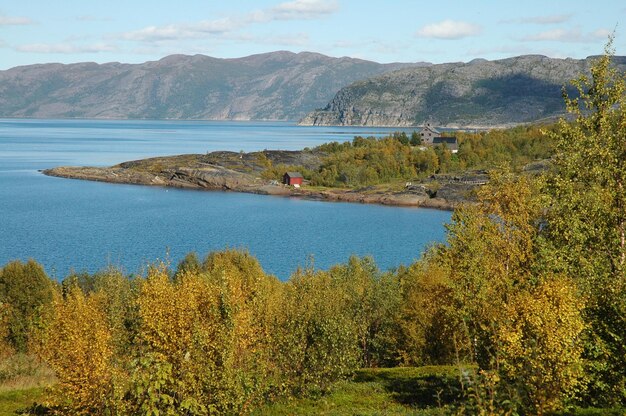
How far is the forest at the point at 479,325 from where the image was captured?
770 inches

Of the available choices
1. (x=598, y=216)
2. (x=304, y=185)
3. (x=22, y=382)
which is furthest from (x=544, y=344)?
(x=304, y=185)

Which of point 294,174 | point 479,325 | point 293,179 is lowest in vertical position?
point 293,179

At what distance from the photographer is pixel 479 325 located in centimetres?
2455

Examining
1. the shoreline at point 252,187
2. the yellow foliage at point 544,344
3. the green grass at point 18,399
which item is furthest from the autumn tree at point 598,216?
the shoreline at point 252,187

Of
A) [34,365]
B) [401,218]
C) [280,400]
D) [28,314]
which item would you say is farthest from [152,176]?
[280,400]

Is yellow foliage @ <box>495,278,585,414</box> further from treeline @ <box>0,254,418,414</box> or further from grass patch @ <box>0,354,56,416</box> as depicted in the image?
grass patch @ <box>0,354,56,416</box>

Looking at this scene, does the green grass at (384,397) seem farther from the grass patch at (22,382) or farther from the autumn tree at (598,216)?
the grass patch at (22,382)

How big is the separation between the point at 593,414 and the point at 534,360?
2.41 m

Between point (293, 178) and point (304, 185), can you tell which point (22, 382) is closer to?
point (293, 178)

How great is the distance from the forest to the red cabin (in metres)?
149

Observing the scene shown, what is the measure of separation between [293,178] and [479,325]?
163 meters

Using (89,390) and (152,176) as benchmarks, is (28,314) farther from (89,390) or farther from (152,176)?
(152,176)

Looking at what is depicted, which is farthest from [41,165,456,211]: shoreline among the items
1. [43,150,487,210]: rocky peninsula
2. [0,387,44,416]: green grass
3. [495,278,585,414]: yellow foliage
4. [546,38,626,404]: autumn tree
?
[495,278,585,414]: yellow foliage

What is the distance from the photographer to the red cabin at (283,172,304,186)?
186m
